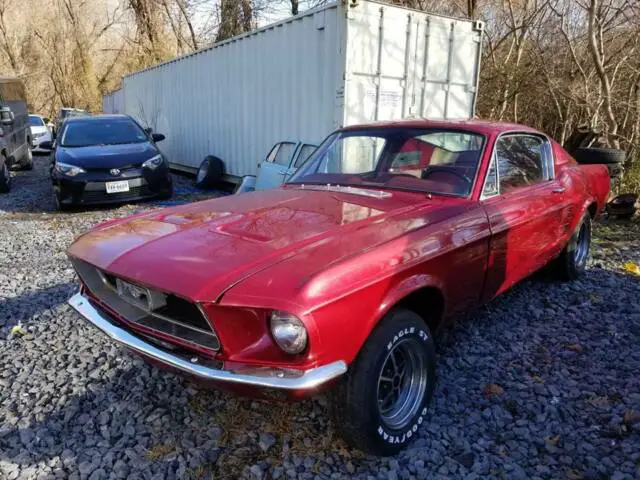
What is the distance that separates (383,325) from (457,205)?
107 centimetres

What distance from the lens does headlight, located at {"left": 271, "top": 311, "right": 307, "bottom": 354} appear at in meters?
2.02

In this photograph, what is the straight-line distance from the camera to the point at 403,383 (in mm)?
2588

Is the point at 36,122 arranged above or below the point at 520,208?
above

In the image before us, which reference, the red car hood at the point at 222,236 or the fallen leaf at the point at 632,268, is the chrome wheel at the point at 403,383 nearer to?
the red car hood at the point at 222,236

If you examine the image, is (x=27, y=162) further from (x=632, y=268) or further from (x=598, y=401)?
(x=598, y=401)

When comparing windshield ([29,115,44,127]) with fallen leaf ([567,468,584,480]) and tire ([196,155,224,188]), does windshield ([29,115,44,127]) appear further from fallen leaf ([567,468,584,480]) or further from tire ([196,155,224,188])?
fallen leaf ([567,468,584,480])

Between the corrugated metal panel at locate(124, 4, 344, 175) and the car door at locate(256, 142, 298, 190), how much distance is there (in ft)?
0.71

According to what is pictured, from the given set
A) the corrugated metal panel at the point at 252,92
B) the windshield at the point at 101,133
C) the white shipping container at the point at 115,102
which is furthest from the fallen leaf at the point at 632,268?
the white shipping container at the point at 115,102

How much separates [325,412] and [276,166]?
513 centimetres

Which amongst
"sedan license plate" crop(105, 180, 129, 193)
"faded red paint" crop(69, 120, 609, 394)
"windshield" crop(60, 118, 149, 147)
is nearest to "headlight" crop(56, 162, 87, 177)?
"sedan license plate" crop(105, 180, 129, 193)

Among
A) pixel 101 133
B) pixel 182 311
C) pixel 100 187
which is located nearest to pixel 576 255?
pixel 182 311

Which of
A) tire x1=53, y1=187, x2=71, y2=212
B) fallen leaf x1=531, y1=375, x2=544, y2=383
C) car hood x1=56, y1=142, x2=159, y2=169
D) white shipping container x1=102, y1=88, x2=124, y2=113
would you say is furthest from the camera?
white shipping container x1=102, y1=88, x2=124, y2=113

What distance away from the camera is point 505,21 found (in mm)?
11781

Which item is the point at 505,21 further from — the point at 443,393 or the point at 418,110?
the point at 443,393
